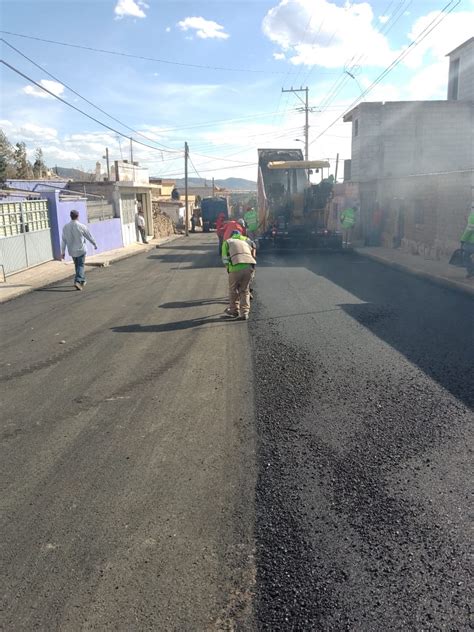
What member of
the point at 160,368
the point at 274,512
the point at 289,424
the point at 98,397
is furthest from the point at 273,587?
the point at 160,368

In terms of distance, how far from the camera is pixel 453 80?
29344 millimetres

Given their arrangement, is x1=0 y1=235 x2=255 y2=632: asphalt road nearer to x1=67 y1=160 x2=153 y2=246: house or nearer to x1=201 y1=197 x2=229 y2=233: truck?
x1=67 y1=160 x2=153 y2=246: house

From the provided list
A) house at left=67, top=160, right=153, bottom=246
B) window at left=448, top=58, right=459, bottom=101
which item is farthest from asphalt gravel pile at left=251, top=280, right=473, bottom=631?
window at left=448, top=58, right=459, bottom=101

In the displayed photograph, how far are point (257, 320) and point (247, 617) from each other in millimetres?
6425

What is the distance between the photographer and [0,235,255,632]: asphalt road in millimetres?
2574

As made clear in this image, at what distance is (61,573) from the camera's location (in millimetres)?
2762

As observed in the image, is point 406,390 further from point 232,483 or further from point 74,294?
point 74,294

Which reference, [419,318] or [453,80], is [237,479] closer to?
[419,318]

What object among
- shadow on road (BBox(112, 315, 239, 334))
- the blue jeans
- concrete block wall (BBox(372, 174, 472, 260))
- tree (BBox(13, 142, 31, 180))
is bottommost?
shadow on road (BBox(112, 315, 239, 334))

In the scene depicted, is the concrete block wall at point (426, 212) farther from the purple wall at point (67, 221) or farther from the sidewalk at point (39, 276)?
the purple wall at point (67, 221)

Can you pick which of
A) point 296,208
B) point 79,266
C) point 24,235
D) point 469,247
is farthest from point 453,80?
point 79,266

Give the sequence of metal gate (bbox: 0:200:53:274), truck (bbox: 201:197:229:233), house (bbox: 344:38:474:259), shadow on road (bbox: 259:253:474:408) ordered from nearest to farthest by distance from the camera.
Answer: shadow on road (bbox: 259:253:474:408), metal gate (bbox: 0:200:53:274), house (bbox: 344:38:474:259), truck (bbox: 201:197:229:233)

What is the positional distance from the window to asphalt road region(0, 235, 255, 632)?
28013 millimetres

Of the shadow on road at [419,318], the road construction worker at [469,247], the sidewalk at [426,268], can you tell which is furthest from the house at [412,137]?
the road construction worker at [469,247]
